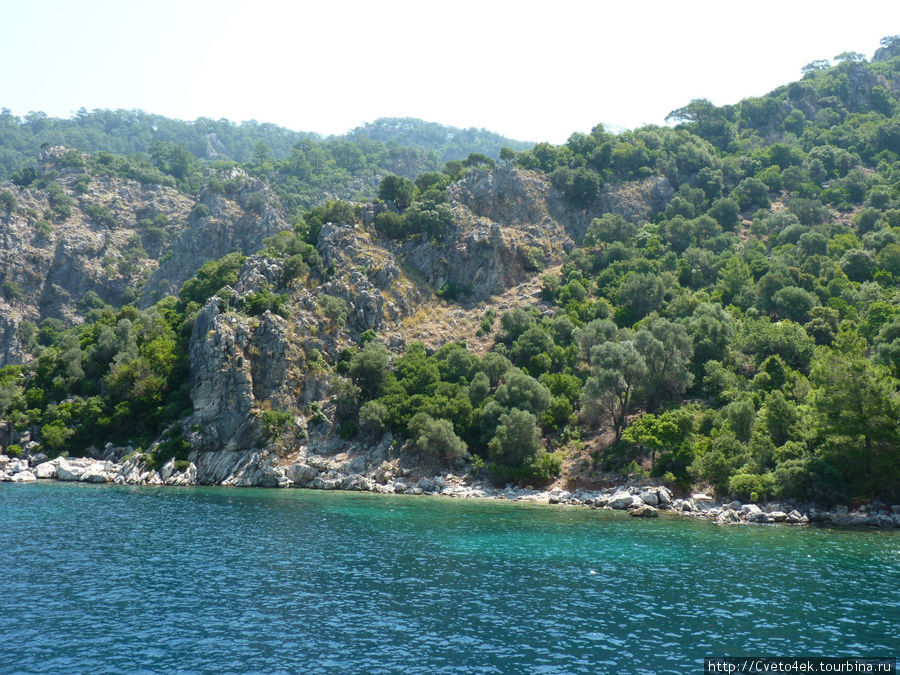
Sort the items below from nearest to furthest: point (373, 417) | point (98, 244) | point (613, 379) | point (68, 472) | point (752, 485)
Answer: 1. point (752, 485)
2. point (613, 379)
3. point (68, 472)
4. point (373, 417)
5. point (98, 244)

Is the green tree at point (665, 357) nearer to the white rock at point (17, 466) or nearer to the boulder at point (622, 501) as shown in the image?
the boulder at point (622, 501)

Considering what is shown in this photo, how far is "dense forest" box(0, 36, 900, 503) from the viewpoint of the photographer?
63.3 meters

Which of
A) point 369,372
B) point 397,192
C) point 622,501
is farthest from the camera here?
point 397,192

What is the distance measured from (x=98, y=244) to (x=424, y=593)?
156 m

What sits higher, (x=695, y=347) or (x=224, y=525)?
(x=695, y=347)

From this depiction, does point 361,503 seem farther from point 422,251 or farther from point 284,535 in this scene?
point 422,251

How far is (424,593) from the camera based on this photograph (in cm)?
3228

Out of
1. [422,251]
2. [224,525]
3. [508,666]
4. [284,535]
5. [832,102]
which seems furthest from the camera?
[832,102]

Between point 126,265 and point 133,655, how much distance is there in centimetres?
15068

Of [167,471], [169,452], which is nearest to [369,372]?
[169,452]

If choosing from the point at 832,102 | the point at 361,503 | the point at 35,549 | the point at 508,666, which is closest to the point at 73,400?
the point at 361,503

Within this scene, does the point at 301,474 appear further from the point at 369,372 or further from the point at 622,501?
the point at 622,501

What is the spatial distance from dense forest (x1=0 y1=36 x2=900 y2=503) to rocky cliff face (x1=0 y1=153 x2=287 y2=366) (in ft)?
38.8

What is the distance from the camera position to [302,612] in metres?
29.1
